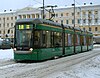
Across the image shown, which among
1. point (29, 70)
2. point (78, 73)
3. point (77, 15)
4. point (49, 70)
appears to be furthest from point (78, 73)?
point (77, 15)

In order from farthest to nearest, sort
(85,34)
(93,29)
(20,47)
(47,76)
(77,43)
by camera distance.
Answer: (93,29) → (85,34) → (77,43) → (20,47) → (47,76)

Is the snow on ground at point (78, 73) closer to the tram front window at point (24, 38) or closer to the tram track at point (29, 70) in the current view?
the tram track at point (29, 70)

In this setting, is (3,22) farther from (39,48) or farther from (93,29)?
(39,48)

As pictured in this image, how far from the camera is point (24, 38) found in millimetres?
23719

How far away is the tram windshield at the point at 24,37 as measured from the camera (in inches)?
932

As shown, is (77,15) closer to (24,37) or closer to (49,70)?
(24,37)

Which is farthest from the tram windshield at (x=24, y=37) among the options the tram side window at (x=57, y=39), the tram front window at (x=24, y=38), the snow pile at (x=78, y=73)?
the snow pile at (x=78, y=73)

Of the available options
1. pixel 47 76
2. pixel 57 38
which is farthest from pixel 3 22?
pixel 47 76

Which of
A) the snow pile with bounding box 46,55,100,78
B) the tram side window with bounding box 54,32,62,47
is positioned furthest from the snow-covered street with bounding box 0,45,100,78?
the tram side window with bounding box 54,32,62,47

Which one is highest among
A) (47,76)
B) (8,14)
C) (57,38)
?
(8,14)

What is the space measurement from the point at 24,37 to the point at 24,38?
7 cm

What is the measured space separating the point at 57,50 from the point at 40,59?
4.60 m

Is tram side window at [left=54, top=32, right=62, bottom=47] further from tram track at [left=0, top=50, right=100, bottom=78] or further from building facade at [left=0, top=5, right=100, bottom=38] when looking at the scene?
building facade at [left=0, top=5, right=100, bottom=38]

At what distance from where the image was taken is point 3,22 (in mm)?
151625
